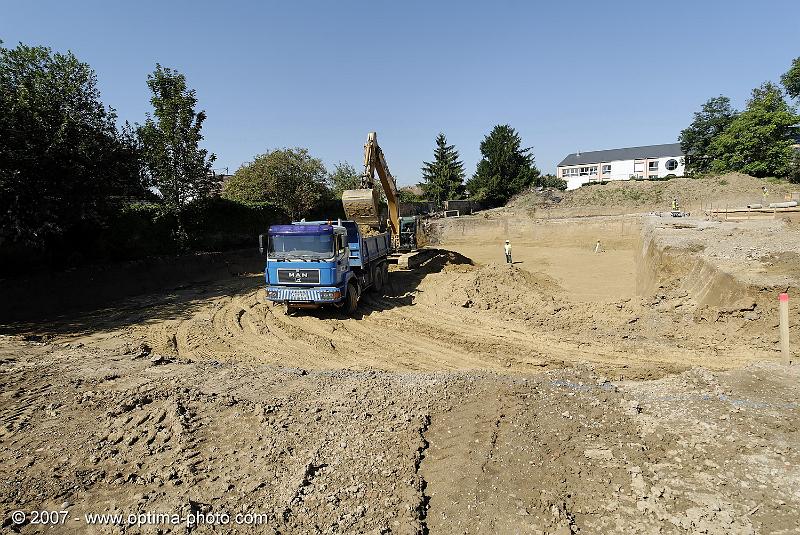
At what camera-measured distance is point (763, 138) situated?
4312 cm

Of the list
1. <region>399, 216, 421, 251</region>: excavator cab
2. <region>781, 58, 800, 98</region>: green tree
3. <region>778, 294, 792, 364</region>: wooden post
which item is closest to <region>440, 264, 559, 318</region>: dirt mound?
<region>399, 216, 421, 251</region>: excavator cab

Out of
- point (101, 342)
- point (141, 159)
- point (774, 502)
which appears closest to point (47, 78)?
point (141, 159)

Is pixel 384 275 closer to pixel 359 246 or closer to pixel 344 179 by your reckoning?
pixel 359 246

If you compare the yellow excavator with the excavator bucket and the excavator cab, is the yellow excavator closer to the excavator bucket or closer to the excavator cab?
the excavator bucket

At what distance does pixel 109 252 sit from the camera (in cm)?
1567

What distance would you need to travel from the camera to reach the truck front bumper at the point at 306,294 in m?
11.1

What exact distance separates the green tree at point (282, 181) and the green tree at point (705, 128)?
52296 millimetres

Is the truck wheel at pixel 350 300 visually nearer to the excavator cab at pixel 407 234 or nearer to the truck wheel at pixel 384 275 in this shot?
the truck wheel at pixel 384 275

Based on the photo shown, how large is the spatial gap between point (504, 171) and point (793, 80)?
98.8 ft

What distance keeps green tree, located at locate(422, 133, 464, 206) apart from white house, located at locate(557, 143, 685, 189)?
31.0 meters

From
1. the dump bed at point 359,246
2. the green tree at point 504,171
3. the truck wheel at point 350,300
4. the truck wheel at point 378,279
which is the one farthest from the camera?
the green tree at point 504,171

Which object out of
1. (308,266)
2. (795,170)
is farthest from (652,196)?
(308,266)

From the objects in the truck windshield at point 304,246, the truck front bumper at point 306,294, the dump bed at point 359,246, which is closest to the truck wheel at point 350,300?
the truck front bumper at point 306,294

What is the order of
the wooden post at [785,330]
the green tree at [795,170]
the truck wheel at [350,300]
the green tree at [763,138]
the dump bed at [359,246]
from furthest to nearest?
the green tree at [763,138], the green tree at [795,170], the dump bed at [359,246], the truck wheel at [350,300], the wooden post at [785,330]
